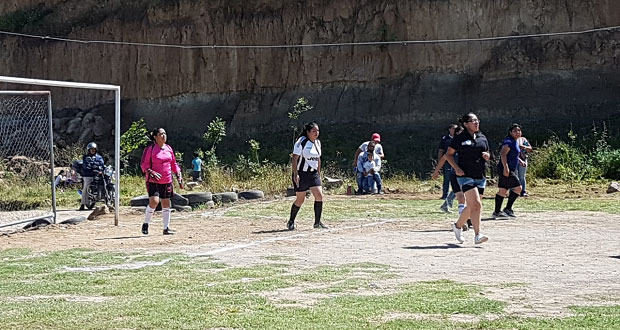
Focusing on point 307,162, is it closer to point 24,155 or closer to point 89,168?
point 89,168

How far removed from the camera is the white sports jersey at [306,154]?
1571 centimetres

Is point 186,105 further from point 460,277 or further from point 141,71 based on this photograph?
point 460,277

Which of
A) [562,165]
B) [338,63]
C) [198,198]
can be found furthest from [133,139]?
[562,165]

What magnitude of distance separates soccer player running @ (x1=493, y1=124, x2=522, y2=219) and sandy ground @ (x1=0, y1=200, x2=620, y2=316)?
54 centimetres

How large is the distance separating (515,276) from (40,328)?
16.4ft

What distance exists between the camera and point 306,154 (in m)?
15.7

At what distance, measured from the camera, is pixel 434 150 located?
34875mm

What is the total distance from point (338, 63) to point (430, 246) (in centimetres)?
2785

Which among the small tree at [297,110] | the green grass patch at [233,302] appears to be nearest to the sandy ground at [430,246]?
the green grass patch at [233,302]

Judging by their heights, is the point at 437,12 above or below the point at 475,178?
above

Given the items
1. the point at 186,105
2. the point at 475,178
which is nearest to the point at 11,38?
the point at 186,105

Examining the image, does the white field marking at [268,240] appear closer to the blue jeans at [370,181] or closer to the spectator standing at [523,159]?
the spectator standing at [523,159]

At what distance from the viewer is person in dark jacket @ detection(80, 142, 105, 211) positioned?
2419cm

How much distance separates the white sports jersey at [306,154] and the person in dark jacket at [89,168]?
33.0 ft
